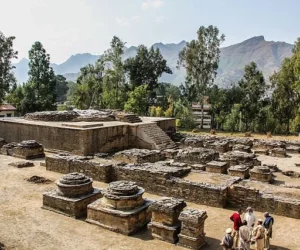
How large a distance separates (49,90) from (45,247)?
30.3 m

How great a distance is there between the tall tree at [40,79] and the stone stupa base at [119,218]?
2835 cm

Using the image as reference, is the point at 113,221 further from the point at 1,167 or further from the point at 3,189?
the point at 1,167

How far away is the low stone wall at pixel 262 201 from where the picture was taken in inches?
350

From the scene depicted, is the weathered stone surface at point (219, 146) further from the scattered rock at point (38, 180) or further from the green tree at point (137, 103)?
the green tree at point (137, 103)

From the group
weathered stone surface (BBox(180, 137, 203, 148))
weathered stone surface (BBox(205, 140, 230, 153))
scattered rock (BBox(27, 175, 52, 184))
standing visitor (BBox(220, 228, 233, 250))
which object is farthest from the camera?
weathered stone surface (BBox(180, 137, 203, 148))

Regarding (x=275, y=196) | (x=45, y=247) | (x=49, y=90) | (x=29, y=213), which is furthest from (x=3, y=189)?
(x=49, y=90)

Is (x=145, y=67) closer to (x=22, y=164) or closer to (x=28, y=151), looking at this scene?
(x=28, y=151)

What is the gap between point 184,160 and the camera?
14.7 metres

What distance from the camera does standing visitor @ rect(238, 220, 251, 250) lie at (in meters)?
6.80

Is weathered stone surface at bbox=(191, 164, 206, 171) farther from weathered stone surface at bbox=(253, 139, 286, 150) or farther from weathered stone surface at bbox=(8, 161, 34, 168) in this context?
weathered stone surface at bbox=(253, 139, 286, 150)

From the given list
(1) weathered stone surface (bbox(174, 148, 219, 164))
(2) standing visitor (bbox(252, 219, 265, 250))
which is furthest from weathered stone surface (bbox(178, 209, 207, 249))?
(1) weathered stone surface (bbox(174, 148, 219, 164))

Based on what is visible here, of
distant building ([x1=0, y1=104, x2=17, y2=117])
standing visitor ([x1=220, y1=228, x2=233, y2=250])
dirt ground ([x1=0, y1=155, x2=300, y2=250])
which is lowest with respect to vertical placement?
dirt ground ([x1=0, y1=155, x2=300, y2=250])

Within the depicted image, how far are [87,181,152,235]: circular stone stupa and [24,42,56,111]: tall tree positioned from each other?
28425 mm

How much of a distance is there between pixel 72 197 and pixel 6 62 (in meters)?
26.6
